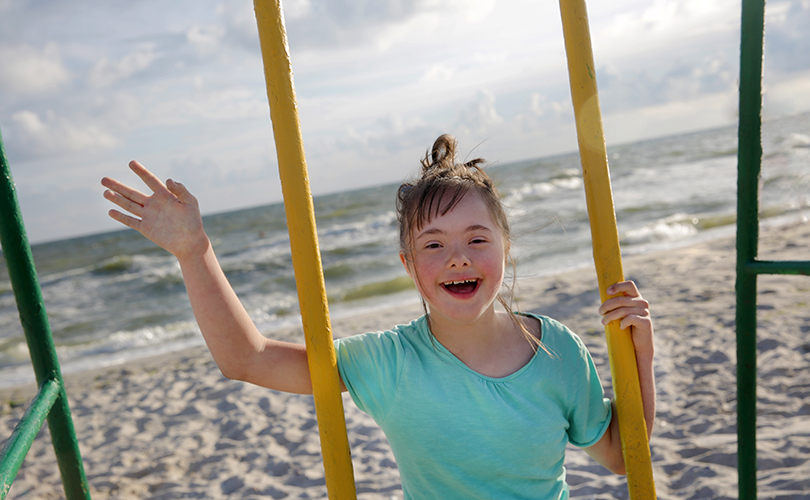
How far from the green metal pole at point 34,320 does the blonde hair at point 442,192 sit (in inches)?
35.1

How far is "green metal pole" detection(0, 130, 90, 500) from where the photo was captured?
123 centimetres

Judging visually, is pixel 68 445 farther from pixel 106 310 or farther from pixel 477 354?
pixel 106 310

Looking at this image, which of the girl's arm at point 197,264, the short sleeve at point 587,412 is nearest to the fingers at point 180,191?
the girl's arm at point 197,264

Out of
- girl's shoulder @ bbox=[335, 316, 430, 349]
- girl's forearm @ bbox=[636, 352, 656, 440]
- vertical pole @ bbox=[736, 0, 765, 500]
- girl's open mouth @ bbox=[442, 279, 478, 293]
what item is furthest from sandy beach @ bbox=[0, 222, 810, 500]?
girl's open mouth @ bbox=[442, 279, 478, 293]

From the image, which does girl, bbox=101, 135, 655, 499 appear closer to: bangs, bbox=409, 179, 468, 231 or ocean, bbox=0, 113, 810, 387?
bangs, bbox=409, 179, 468, 231

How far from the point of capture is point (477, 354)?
1.50m

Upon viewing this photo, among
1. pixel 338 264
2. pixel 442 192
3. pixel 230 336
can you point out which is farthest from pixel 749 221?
pixel 338 264

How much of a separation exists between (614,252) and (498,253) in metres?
0.35

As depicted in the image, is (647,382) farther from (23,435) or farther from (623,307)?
(23,435)

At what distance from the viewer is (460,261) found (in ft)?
4.56

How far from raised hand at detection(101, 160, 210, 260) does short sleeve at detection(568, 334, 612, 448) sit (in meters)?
1.02

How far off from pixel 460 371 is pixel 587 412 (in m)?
0.36

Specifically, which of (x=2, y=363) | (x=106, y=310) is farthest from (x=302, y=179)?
(x=106, y=310)

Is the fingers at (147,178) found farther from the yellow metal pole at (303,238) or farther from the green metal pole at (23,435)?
the green metal pole at (23,435)
